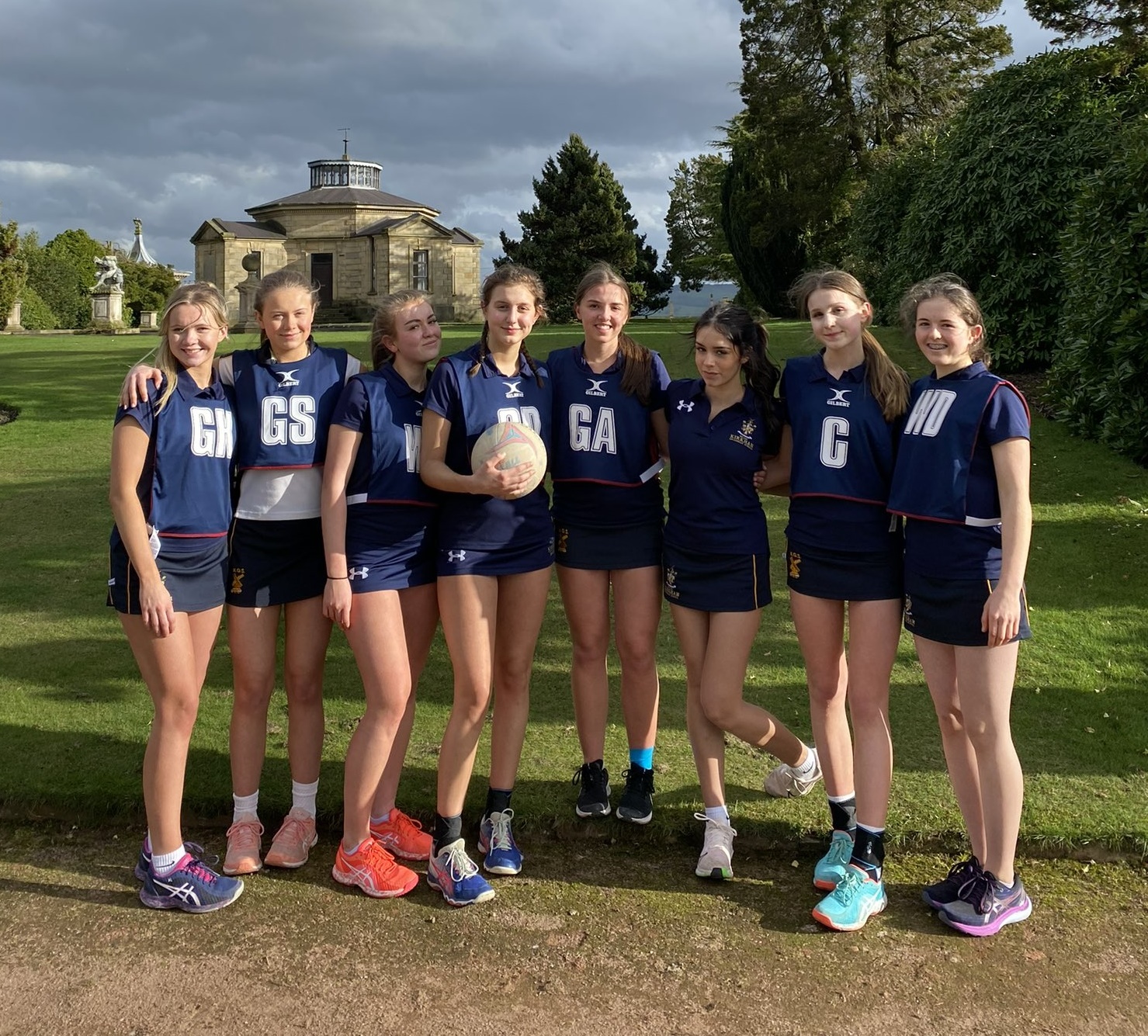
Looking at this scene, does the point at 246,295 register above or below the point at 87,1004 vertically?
above

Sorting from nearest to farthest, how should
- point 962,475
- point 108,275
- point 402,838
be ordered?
point 962,475 < point 402,838 < point 108,275

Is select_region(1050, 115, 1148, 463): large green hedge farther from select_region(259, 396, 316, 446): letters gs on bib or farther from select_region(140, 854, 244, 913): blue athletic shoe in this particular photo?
select_region(140, 854, 244, 913): blue athletic shoe

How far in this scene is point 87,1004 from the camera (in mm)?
3396

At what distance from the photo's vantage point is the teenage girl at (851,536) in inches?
156

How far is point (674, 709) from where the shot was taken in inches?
240

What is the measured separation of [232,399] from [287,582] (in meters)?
0.76

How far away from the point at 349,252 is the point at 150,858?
5545cm

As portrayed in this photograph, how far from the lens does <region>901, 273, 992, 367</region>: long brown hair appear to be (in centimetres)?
381

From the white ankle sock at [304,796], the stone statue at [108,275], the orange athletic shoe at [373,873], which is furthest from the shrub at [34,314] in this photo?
the orange athletic shoe at [373,873]

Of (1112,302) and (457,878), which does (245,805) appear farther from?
(1112,302)

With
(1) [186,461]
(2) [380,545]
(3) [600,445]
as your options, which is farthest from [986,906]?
(1) [186,461]

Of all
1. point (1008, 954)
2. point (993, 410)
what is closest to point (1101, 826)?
point (1008, 954)

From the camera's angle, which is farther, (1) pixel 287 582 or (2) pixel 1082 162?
(2) pixel 1082 162

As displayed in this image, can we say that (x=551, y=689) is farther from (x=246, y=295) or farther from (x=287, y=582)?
(x=246, y=295)
